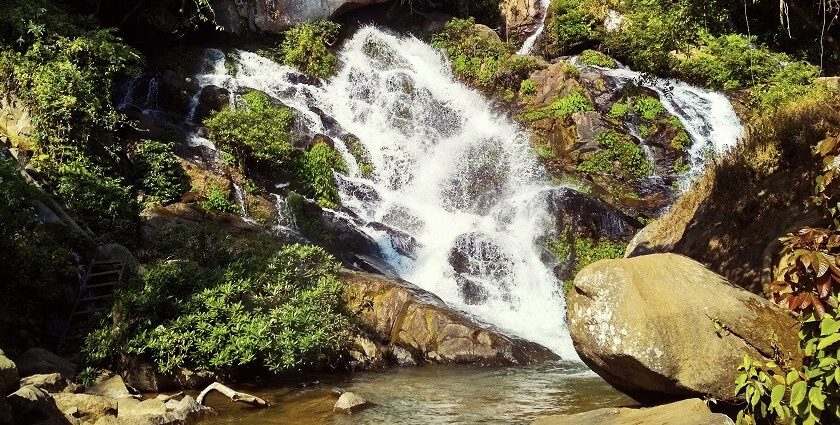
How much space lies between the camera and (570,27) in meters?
26.3

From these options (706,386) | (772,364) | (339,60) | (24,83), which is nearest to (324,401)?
(706,386)

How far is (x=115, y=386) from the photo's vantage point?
8.45 m

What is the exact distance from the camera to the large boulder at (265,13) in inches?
923

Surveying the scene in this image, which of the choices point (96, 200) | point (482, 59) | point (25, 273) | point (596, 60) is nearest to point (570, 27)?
point (596, 60)

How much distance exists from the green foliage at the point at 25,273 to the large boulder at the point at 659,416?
751cm

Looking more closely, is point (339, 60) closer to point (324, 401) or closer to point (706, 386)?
point (324, 401)

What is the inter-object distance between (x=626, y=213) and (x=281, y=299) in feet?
33.5

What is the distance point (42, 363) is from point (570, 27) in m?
22.6

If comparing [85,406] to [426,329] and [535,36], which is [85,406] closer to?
[426,329]

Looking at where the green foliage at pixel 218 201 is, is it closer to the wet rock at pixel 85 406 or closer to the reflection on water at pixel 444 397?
the reflection on water at pixel 444 397

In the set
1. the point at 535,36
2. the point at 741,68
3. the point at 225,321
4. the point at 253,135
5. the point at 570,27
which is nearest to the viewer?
the point at 225,321

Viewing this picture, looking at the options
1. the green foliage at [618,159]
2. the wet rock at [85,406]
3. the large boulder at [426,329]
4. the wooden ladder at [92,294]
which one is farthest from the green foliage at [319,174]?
the wet rock at [85,406]

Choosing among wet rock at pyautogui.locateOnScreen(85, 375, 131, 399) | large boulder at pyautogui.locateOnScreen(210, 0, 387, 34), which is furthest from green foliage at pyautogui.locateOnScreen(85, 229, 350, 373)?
large boulder at pyautogui.locateOnScreen(210, 0, 387, 34)

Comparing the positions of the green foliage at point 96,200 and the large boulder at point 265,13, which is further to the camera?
the large boulder at point 265,13
